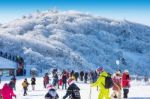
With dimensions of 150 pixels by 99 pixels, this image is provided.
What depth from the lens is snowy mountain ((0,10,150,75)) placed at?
10594 centimetres

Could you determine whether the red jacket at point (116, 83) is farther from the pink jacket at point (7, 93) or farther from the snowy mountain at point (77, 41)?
the snowy mountain at point (77, 41)

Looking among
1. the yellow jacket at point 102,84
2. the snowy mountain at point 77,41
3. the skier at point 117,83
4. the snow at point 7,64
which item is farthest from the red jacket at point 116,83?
the snowy mountain at point 77,41

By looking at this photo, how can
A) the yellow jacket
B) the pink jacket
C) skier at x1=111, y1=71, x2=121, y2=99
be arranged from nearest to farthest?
the yellow jacket, the pink jacket, skier at x1=111, y1=71, x2=121, y2=99

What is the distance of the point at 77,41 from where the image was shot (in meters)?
132

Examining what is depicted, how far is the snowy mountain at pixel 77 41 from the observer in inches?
4171

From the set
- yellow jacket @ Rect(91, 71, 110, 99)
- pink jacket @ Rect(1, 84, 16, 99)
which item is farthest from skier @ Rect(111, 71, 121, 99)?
pink jacket @ Rect(1, 84, 16, 99)

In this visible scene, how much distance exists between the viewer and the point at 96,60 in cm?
12294

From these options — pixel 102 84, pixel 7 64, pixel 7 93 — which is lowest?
pixel 7 64

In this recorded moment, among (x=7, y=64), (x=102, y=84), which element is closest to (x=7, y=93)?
(x=102, y=84)

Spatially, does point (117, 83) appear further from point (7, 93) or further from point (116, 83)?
point (7, 93)

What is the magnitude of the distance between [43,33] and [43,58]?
1350 inches

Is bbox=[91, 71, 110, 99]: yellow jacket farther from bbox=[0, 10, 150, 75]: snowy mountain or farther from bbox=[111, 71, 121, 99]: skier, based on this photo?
bbox=[0, 10, 150, 75]: snowy mountain

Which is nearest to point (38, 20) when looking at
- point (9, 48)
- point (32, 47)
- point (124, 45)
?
point (124, 45)

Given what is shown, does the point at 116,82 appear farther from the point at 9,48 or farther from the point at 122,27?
the point at 122,27
